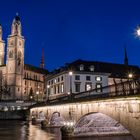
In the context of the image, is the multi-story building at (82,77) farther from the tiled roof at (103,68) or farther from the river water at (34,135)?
the river water at (34,135)

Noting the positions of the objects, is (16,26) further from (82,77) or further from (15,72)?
(82,77)

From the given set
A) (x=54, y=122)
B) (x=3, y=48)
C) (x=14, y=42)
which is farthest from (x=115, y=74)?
(x=3, y=48)

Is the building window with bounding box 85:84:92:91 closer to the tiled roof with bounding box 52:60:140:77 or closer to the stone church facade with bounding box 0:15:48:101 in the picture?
the tiled roof with bounding box 52:60:140:77

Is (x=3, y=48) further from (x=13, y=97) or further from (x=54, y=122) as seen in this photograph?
(x=54, y=122)

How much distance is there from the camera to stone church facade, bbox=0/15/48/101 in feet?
504

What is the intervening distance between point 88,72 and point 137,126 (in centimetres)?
7125

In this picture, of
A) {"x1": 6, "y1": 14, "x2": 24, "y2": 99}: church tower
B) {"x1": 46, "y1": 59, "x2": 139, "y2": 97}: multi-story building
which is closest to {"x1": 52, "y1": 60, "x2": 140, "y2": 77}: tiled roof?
{"x1": 46, "y1": 59, "x2": 139, "y2": 97}: multi-story building

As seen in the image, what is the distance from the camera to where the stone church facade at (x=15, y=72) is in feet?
504

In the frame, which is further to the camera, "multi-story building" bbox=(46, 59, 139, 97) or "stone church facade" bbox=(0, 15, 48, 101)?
"stone church facade" bbox=(0, 15, 48, 101)

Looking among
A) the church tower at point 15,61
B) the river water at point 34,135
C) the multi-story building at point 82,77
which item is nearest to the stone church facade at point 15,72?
the church tower at point 15,61

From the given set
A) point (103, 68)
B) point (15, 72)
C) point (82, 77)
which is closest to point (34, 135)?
point (82, 77)

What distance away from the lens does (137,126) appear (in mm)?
21469

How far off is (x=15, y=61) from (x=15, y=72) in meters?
6.60

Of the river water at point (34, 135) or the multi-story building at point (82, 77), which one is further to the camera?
the multi-story building at point (82, 77)
